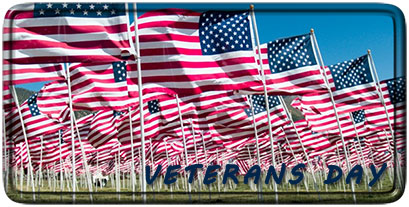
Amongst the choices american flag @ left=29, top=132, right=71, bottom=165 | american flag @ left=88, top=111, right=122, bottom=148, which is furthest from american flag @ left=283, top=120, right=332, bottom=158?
american flag @ left=29, top=132, right=71, bottom=165

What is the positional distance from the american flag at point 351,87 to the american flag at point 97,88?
16.5 ft

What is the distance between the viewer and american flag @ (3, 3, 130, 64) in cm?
617

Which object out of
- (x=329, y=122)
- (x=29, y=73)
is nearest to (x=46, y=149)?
(x=329, y=122)

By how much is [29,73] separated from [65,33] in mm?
1175

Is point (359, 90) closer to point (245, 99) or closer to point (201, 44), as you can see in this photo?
point (245, 99)

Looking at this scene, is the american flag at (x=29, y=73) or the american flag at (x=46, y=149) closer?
the american flag at (x=29, y=73)

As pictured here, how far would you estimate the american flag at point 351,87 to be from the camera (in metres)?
12.8

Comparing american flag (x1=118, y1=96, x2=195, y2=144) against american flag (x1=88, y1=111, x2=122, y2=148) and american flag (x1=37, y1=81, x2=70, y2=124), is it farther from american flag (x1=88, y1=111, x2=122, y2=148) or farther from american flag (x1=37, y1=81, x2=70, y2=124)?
american flag (x1=37, y1=81, x2=70, y2=124)

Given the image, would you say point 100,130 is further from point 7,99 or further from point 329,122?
point 7,99

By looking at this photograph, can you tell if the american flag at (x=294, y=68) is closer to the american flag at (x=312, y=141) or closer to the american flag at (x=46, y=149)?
the american flag at (x=312, y=141)

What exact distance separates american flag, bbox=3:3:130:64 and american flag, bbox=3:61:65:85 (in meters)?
0.12

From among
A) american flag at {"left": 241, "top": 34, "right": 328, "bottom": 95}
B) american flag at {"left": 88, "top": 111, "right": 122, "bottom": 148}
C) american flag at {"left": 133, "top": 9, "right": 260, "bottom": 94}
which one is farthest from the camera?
american flag at {"left": 88, "top": 111, "right": 122, "bottom": 148}

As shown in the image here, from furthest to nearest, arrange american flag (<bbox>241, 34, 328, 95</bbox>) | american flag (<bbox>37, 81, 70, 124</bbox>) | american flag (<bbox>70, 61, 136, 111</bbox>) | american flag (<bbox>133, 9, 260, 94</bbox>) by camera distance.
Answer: american flag (<bbox>37, 81, 70, 124</bbox>) → american flag (<bbox>70, 61, 136, 111</bbox>) → american flag (<bbox>241, 34, 328, 95</bbox>) → american flag (<bbox>133, 9, 260, 94</bbox>)

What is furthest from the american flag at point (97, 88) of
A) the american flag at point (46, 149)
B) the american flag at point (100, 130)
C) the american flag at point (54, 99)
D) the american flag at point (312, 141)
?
the american flag at point (312, 141)
